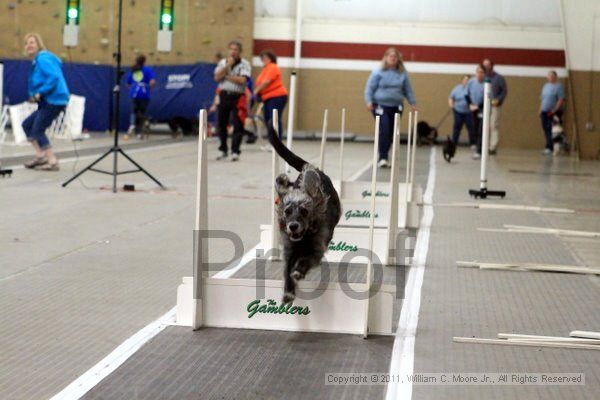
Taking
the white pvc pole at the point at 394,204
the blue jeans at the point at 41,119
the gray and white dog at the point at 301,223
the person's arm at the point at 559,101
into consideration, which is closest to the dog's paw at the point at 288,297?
the gray and white dog at the point at 301,223

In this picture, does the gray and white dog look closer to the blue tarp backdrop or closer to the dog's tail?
the dog's tail

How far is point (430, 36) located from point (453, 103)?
531 centimetres

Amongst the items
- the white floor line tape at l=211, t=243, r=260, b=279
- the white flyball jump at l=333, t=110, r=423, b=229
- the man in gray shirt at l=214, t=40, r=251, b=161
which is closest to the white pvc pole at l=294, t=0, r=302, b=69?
the man in gray shirt at l=214, t=40, r=251, b=161

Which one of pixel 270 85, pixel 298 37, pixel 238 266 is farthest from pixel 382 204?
pixel 298 37

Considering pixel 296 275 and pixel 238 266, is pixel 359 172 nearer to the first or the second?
pixel 238 266

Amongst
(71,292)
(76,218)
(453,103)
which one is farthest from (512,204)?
(453,103)

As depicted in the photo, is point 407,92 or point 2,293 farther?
point 407,92

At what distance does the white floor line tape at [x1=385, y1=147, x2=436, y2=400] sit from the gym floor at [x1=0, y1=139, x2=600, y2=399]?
5cm

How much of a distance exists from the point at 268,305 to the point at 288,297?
142mm

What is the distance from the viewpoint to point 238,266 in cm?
734

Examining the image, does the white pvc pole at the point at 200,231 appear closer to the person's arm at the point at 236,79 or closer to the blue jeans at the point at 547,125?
the person's arm at the point at 236,79

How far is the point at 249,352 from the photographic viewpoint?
200 inches

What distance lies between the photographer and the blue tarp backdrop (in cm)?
2525

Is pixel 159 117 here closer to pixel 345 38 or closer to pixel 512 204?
pixel 345 38
